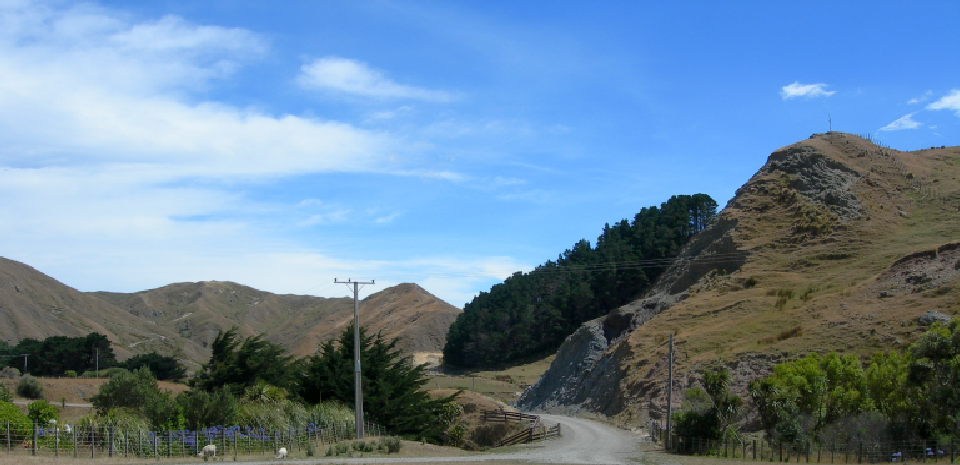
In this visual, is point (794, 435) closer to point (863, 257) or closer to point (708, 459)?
point (708, 459)

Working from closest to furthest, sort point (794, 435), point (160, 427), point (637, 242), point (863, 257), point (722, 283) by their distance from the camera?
point (160, 427), point (794, 435), point (863, 257), point (722, 283), point (637, 242)

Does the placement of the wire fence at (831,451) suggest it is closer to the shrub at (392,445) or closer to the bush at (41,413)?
the shrub at (392,445)

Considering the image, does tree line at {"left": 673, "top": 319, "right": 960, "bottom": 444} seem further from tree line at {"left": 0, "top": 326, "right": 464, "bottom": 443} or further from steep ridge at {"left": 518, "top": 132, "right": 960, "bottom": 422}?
tree line at {"left": 0, "top": 326, "right": 464, "bottom": 443}

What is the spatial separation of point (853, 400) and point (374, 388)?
27.6m

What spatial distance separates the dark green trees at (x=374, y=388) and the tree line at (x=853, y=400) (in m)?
17.8

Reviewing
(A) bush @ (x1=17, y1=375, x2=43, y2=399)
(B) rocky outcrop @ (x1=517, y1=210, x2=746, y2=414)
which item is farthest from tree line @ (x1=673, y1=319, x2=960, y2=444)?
(A) bush @ (x1=17, y1=375, x2=43, y2=399)

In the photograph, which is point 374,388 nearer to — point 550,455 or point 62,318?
point 550,455

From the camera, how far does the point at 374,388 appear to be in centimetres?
4806

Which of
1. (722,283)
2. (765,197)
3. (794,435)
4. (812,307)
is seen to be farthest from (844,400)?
(765,197)

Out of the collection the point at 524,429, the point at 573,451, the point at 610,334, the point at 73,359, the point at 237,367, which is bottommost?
the point at 524,429

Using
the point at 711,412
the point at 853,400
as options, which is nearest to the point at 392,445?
the point at 711,412

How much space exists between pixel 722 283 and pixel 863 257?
12357 millimetres

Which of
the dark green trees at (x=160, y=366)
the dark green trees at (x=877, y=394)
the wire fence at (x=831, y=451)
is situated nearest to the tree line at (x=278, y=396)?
the wire fence at (x=831, y=451)

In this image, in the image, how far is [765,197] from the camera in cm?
8512
